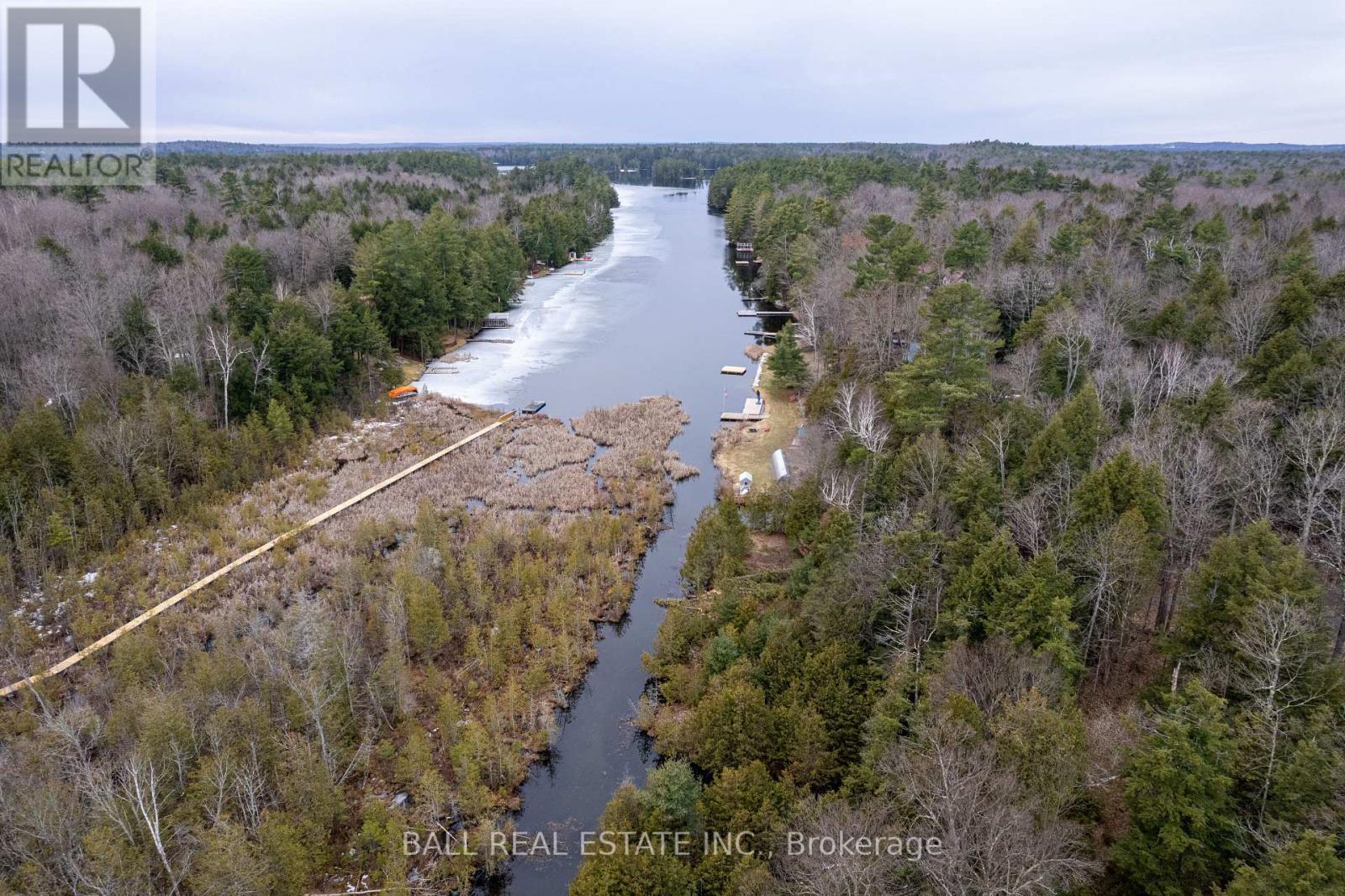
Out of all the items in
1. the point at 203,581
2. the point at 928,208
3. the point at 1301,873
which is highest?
the point at 928,208

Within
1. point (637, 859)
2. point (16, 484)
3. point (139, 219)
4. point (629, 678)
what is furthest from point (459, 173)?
point (637, 859)

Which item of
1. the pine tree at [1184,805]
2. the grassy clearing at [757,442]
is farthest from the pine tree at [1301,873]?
the grassy clearing at [757,442]

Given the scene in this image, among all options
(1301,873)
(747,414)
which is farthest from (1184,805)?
(747,414)

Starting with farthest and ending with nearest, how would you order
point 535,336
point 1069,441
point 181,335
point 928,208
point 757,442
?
point 928,208, point 535,336, point 757,442, point 181,335, point 1069,441

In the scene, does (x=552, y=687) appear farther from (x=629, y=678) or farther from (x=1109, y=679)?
(x=1109, y=679)

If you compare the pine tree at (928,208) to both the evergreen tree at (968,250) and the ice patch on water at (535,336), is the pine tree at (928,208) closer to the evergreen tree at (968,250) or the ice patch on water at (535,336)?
the evergreen tree at (968,250)

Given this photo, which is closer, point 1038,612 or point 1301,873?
point 1301,873

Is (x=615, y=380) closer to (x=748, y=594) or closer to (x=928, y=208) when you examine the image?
(x=748, y=594)

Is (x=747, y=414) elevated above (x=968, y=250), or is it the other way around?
(x=968, y=250)
